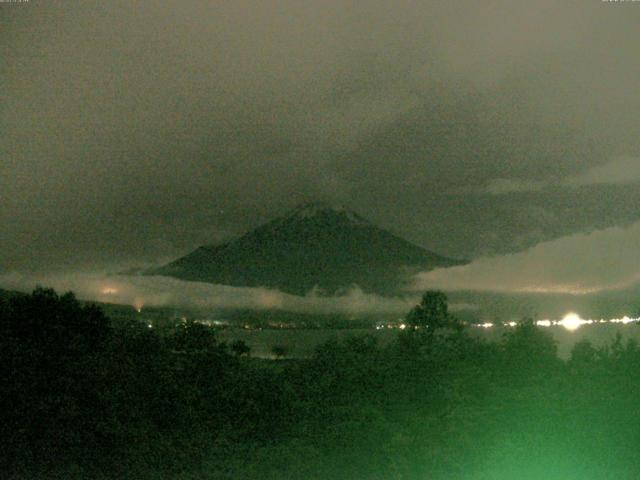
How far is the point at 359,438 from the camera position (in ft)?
29.6

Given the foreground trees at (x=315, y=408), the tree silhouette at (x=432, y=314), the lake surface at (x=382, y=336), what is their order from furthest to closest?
the tree silhouette at (x=432, y=314) → the lake surface at (x=382, y=336) → the foreground trees at (x=315, y=408)

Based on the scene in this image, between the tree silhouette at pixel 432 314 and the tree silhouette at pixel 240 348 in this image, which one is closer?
the tree silhouette at pixel 240 348

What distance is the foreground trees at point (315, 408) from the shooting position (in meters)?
8.77

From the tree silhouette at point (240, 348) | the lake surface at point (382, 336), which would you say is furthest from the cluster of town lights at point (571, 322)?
the tree silhouette at point (240, 348)

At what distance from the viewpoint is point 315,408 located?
980 centimetres

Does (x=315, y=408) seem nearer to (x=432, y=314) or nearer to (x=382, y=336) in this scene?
(x=382, y=336)

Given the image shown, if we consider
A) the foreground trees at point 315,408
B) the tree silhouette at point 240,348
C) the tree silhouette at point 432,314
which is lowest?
the foreground trees at point 315,408

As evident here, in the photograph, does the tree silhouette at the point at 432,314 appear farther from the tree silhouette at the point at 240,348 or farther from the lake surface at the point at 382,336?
the tree silhouette at the point at 240,348

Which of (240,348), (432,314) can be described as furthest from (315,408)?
(432,314)

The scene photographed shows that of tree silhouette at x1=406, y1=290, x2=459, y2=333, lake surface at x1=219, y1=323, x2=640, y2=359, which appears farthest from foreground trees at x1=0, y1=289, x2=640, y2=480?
tree silhouette at x1=406, y1=290, x2=459, y2=333

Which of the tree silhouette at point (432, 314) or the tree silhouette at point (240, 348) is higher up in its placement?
the tree silhouette at point (432, 314)

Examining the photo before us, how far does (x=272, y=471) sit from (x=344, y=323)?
6871mm

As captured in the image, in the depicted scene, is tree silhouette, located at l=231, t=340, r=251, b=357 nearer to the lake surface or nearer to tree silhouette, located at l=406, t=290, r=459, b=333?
the lake surface

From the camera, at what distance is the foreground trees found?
28.8 ft
